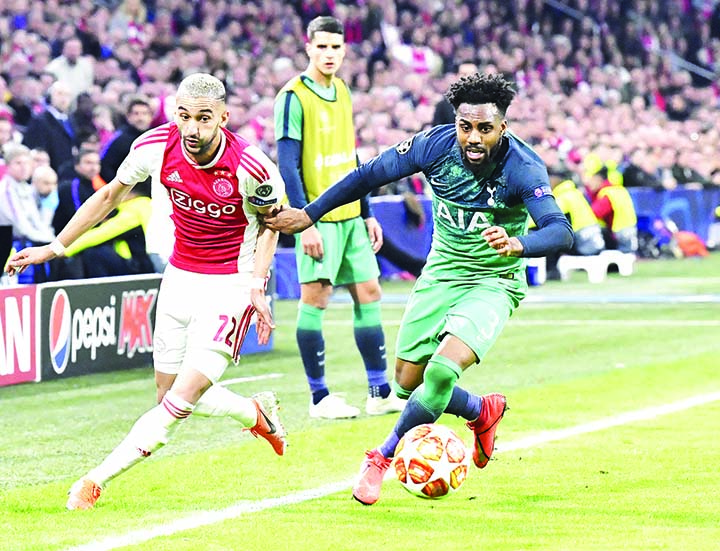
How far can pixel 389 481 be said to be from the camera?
7.75m

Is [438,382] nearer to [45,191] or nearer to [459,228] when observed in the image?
[459,228]

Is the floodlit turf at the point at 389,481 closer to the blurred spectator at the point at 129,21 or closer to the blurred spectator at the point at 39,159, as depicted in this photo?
the blurred spectator at the point at 39,159

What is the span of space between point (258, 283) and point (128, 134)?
7.84 m

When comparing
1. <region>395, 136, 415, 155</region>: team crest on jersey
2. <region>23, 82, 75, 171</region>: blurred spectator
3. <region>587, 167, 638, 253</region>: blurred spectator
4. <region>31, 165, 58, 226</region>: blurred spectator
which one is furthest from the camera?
<region>587, 167, 638, 253</region>: blurred spectator

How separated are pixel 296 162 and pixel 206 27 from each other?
13.9 m

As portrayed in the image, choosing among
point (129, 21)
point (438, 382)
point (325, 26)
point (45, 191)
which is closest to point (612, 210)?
point (129, 21)

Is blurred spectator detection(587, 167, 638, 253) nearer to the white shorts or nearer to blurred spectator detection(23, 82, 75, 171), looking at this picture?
blurred spectator detection(23, 82, 75, 171)

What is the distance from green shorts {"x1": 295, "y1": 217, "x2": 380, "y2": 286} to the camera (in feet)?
32.6

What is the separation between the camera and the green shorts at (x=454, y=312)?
721cm

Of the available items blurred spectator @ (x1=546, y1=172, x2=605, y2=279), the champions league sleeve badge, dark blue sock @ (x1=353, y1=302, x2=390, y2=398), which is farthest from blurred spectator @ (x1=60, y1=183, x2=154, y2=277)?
blurred spectator @ (x1=546, y1=172, x2=605, y2=279)

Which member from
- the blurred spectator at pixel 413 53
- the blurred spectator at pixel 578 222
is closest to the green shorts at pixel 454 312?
the blurred spectator at pixel 578 222

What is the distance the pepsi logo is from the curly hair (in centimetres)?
551

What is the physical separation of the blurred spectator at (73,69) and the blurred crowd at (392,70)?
0.7 inches

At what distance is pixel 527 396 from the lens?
10.9 meters
